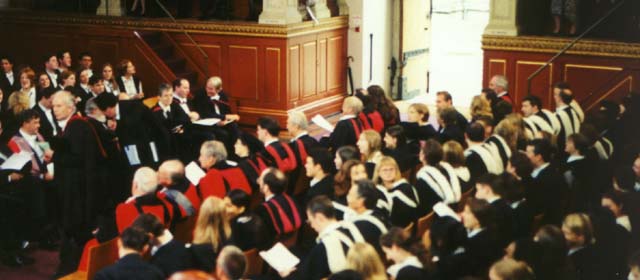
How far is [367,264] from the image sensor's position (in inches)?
226

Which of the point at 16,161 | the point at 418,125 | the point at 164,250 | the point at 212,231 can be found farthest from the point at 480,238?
the point at 16,161

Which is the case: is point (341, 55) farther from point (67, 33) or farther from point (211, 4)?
point (67, 33)

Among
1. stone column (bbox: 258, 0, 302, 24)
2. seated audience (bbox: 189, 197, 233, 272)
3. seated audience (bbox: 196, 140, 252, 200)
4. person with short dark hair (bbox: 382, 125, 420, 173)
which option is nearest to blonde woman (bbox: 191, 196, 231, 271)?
seated audience (bbox: 189, 197, 233, 272)

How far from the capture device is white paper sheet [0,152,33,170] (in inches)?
355

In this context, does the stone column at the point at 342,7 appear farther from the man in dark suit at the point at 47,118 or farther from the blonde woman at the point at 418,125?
the man in dark suit at the point at 47,118

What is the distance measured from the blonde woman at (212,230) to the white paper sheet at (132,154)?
14.8 ft

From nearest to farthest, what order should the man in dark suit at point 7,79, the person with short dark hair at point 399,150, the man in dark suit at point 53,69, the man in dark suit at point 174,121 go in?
1. the person with short dark hair at point 399,150
2. the man in dark suit at point 174,121
3. the man in dark suit at point 7,79
4. the man in dark suit at point 53,69

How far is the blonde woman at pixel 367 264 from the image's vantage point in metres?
5.74

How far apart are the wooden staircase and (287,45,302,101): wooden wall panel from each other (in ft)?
6.00

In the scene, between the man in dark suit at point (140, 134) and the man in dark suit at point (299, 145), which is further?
the man in dark suit at point (140, 134)

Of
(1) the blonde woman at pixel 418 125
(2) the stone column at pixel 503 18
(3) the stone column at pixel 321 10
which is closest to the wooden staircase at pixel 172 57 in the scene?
(3) the stone column at pixel 321 10

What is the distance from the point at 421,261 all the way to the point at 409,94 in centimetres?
1272

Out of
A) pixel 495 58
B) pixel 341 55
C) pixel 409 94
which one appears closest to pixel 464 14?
pixel 409 94

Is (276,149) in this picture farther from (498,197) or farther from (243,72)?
(243,72)
